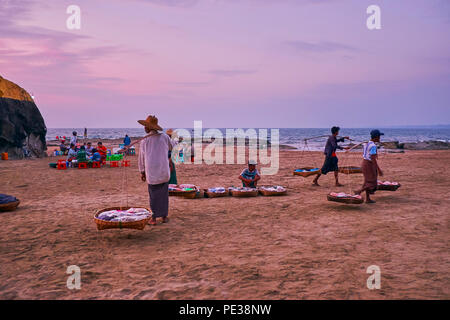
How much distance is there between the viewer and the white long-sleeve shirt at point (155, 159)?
5902 mm

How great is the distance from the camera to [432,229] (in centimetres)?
564

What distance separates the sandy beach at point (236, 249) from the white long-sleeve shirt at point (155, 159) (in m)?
0.98

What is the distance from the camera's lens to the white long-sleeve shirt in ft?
19.4

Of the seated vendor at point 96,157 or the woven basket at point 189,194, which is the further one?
the seated vendor at point 96,157

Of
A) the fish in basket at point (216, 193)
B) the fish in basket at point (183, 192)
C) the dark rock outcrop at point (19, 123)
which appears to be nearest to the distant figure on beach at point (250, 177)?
the fish in basket at point (216, 193)

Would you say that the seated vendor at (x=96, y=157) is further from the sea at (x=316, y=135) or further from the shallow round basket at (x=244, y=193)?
the sea at (x=316, y=135)

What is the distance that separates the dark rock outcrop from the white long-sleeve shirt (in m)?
16.7

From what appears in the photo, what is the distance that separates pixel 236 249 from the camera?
4867mm

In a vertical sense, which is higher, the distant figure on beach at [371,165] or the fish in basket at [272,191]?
the distant figure on beach at [371,165]

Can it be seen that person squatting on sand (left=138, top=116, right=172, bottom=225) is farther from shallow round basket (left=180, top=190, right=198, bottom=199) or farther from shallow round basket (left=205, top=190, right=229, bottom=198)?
shallow round basket (left=205, top=190, right=229, bottom=198)

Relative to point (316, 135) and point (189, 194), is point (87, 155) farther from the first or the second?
point (316, 135)

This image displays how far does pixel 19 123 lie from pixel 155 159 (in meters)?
17.9

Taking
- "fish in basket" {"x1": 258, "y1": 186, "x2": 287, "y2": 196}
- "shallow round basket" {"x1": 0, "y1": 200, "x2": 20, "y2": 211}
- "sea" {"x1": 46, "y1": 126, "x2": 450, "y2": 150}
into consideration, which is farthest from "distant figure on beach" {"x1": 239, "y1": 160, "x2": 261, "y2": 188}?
"sea" {"x1": 46, "y1": 126, "x2": 450, "y2": 150}
